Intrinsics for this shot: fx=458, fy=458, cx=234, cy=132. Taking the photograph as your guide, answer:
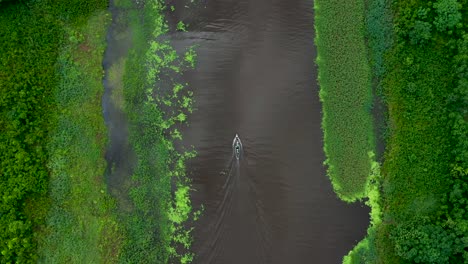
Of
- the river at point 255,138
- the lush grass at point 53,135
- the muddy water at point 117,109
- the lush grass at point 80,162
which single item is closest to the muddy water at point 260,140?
the river at point 255,138

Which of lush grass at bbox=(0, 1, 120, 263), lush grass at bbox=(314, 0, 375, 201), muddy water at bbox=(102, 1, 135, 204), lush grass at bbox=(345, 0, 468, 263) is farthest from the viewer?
muddy water at bbox=(102, 1, 135, 204)

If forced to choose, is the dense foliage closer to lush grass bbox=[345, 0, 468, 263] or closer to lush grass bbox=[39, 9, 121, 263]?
lush grass bbox=[39, 9, 121, 263]

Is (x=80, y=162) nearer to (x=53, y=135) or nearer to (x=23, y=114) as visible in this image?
(x=53, y=135)

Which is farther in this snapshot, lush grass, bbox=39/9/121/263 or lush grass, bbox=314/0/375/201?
lush grass, bbox=314/0/375/201

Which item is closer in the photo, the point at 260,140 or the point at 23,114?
the point at 23,114

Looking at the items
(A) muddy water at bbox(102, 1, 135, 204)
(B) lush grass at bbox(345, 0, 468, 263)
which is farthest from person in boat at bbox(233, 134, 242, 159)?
(B) lush grass at bbox(345, 0, 468, 263)

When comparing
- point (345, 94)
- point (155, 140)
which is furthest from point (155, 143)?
point (345, 94)
